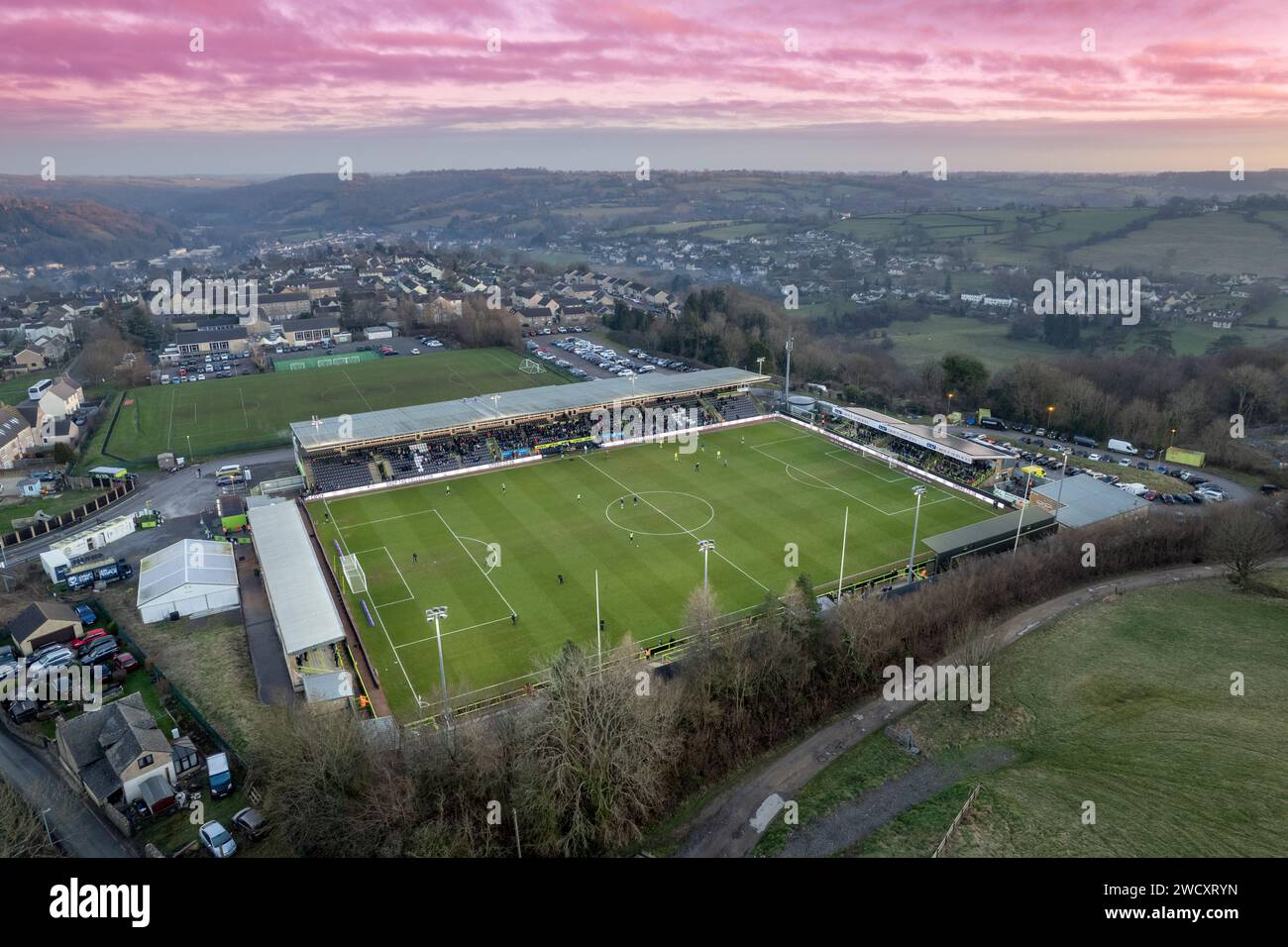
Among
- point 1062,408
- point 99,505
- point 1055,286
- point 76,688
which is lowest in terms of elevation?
point 76,688

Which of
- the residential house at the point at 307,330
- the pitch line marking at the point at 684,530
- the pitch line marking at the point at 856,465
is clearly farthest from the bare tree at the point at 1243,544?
the residential house at the point at 307,330

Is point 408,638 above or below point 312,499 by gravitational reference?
below

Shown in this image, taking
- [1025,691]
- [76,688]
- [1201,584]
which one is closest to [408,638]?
[76,688]

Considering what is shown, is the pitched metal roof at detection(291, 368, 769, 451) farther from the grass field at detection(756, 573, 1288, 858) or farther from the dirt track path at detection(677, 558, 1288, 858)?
the grass field at detection(756, 573, 1288, 858)

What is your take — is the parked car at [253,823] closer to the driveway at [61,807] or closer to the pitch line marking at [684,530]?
the driveway at [61,807]

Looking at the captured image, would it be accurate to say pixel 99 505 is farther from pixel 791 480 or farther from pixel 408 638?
pixel 791 480

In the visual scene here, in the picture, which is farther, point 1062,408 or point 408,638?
point 1062,408
